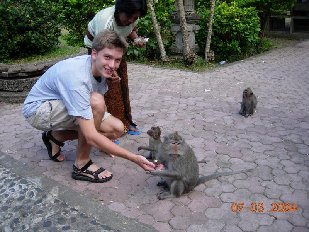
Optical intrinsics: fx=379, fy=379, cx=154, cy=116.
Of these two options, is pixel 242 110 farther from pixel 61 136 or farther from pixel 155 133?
pixel 61 136

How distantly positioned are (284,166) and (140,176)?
1.60m

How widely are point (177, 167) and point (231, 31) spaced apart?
263 inches

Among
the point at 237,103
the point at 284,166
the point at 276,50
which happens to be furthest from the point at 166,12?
the point at 284,166

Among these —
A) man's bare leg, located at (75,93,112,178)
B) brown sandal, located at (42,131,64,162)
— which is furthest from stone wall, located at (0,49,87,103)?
man's bare leg, located at (75,93,112,178)

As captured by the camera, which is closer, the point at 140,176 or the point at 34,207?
the point at 34,207

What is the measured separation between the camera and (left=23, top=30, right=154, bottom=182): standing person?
10.9ft

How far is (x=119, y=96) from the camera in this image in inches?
192

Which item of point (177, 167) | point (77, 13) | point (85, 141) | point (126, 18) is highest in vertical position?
point (126, 18)

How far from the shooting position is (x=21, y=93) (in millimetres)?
6684

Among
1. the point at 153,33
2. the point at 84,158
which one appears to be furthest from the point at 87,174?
the point at 153,33

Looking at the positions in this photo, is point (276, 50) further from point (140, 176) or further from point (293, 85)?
point (140, 176)

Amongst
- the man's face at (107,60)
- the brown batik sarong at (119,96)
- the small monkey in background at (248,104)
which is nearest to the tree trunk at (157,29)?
the small monkey in background at (248,104)

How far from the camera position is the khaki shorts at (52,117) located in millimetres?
3834
